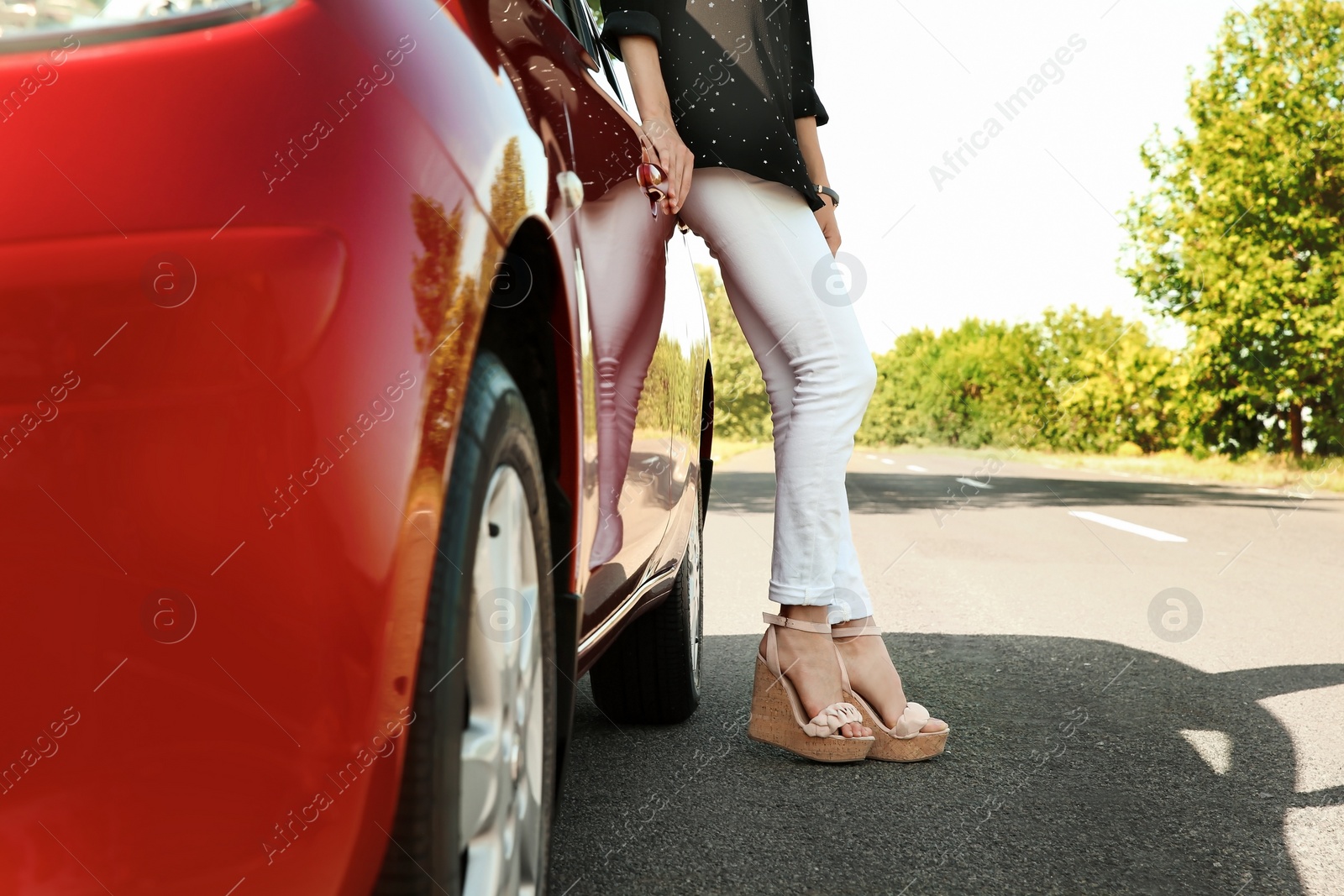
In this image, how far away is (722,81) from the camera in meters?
2.79

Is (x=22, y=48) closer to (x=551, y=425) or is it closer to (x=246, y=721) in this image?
(x=246, y=721)

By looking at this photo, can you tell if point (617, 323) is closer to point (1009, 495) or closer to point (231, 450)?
point (231, 450)

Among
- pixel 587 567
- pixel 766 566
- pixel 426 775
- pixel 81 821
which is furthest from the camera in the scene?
pixel 766 566

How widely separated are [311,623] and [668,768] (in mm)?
2076

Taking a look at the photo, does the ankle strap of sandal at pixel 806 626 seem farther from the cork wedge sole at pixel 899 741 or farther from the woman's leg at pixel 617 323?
the woman's leg at pixel 617 323

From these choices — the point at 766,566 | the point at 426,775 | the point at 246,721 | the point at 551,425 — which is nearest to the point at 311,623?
the point at 246,721

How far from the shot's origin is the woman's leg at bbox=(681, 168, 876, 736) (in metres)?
2.84

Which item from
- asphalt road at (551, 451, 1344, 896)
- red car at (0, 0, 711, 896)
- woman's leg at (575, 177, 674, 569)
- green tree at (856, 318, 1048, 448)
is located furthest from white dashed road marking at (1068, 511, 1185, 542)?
green tree at (856, 318, 1048, 448)

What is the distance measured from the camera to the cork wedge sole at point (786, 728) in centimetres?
291

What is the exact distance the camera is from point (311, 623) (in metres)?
1.03

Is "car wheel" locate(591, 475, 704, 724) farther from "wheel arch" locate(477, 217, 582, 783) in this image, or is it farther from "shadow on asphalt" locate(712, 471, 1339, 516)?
"shadow on asphalt" locate(712, 471, 1339, 516)

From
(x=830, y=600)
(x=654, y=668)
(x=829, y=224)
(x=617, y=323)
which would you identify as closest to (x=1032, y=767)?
(x=830, y=600)

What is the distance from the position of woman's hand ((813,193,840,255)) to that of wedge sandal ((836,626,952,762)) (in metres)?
1.03

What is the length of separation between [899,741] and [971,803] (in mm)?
342
